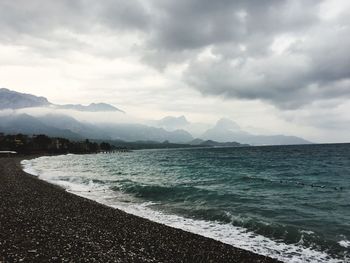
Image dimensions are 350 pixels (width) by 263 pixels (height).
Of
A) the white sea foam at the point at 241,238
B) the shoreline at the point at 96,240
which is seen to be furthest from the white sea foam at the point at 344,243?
the shoreline at the point at 96,240

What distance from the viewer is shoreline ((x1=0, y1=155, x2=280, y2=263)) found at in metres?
15.9

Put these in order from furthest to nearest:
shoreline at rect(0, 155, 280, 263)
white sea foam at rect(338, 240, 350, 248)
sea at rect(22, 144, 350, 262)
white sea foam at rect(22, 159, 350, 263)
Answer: sea at rect(22, 144, 350, 262)
white sea foam at rect(338, 240, 350, 248)
white sea foam at rect(22, 159, 350, 263)
shoreline at rect(0, 155, 280, 263)

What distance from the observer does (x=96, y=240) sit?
18656mm

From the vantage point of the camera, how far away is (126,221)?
24344 mm

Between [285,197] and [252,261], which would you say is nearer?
[252,261]

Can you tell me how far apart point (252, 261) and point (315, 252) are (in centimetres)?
503

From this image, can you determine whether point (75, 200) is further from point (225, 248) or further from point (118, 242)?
point (225, 248)

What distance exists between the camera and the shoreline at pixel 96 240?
15.9 meters

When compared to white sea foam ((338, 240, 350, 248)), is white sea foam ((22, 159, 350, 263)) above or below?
below

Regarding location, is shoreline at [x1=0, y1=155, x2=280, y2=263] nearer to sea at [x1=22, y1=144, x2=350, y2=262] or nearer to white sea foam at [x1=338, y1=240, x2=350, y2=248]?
sea at [x1=22, y1=144, x2=350, y2=262]

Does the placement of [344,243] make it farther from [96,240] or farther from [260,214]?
[96,240]

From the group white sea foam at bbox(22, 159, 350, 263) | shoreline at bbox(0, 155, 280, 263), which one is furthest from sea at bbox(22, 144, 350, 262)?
shoreline at bbox(0, 155, 280, 263)

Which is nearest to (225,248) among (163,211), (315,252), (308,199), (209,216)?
(315,252)

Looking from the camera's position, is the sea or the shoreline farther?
the sea
